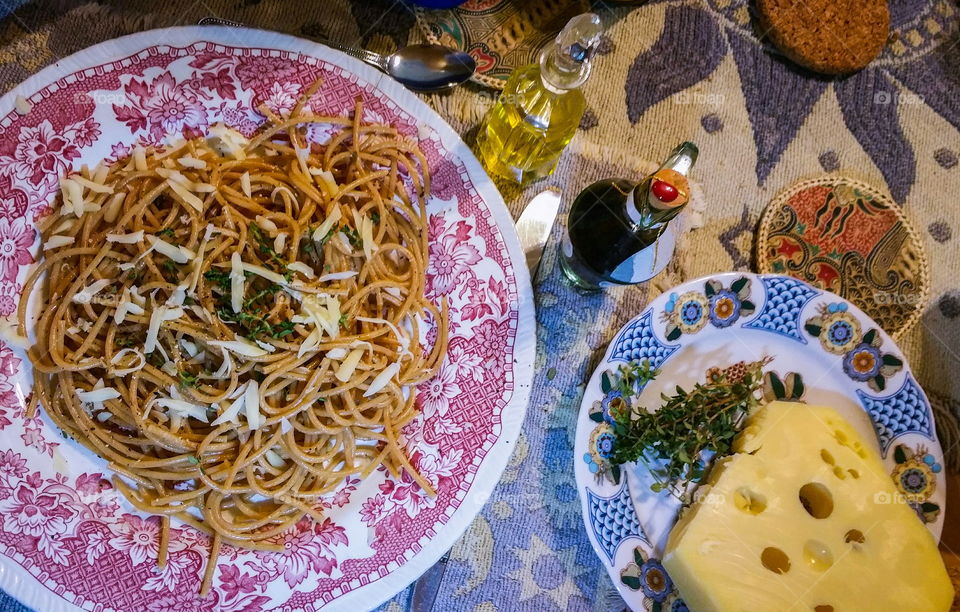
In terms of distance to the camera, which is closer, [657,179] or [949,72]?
[657,179]

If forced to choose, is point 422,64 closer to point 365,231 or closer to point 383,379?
point 365,231

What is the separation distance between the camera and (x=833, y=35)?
1839mm

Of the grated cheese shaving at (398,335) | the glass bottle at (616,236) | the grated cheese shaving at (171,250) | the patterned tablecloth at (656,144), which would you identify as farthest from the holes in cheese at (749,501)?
the grated cheese shaving at (171,250)

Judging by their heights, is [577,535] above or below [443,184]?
below

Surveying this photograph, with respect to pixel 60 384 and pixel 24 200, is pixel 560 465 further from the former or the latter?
pixel 24 200

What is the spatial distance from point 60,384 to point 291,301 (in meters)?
0.48

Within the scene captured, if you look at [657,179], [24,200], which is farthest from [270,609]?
[657,179]

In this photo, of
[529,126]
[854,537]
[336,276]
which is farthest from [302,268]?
[854,537]

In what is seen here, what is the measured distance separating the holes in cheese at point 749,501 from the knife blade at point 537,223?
2.29 feet

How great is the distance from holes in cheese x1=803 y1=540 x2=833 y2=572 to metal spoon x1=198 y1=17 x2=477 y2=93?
4.52 feet

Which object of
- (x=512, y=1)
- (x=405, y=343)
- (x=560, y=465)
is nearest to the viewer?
(x=405, y=343)

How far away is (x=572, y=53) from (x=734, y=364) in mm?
840

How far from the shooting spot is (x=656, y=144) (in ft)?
5.88

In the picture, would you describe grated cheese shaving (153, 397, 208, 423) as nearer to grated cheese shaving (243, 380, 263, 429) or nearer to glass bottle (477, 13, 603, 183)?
grated cheese shaving (243, 380, 263, 429)
